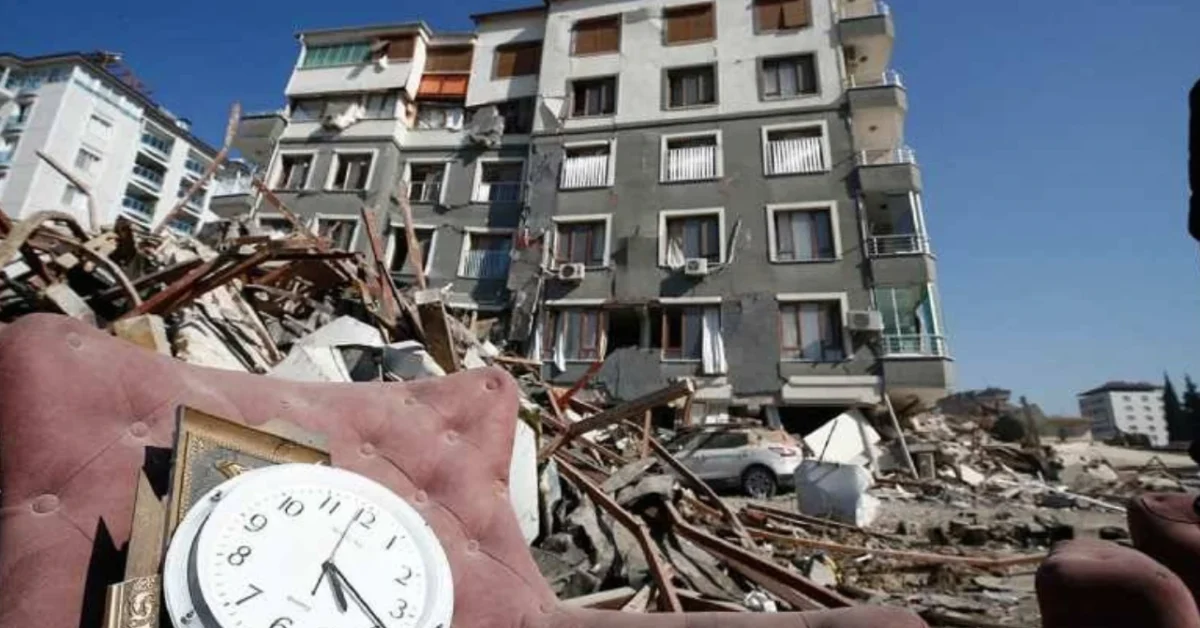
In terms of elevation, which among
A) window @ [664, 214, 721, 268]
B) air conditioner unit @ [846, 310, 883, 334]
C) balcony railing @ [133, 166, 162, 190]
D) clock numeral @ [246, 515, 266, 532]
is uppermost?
balcony railing @ [133, 166, 162, 190]

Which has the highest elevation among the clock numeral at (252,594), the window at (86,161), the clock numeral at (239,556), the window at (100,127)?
the window at (100,127)

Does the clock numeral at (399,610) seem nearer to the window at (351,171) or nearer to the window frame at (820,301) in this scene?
the window frame at (820,301)

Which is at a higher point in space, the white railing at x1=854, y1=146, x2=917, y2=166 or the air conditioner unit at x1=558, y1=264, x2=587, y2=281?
the white railing at x1=854, y1=146, x2=917, y2=166

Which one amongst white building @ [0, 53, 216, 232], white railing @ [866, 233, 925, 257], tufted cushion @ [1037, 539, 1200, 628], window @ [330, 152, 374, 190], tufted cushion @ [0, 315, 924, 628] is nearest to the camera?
tufted cushion @ [0, 315, 924, 628]

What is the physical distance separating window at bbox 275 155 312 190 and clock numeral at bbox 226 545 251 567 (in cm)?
2118

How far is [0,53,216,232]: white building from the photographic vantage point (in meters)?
33.3

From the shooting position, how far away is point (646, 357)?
48.4 feet

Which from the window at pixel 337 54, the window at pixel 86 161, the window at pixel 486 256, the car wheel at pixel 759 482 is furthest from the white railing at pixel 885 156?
the window at pixel 86 161

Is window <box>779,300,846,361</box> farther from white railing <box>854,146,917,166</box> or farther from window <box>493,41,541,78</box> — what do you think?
window <box>493,41,541,78</box>

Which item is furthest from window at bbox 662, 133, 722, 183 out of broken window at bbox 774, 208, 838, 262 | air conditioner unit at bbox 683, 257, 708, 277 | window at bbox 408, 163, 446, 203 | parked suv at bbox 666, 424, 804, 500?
parked suv at bbox 666, 424, 804, 500

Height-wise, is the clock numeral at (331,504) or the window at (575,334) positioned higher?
the window at (575,334)

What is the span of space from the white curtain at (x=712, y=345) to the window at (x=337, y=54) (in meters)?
16.8

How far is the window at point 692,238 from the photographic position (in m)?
15.5

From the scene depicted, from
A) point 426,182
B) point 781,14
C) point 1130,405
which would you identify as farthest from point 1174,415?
point 426,182
